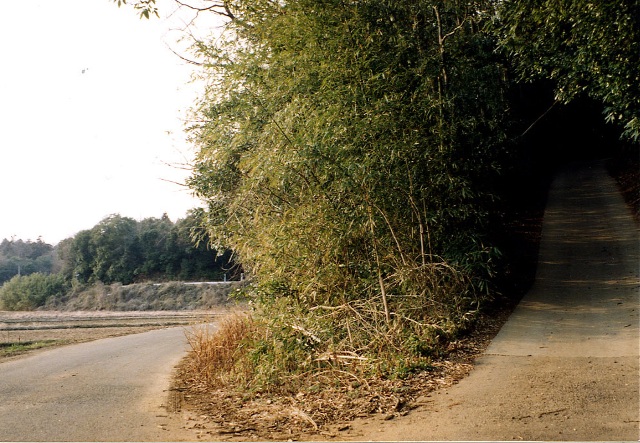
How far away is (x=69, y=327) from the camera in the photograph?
16.3m

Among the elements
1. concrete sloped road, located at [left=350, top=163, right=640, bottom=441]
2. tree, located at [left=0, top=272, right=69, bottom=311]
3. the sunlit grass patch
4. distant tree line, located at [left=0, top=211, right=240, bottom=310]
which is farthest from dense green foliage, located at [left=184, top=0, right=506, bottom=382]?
tree, located at [left=0, top=272, right=69, bottom=311]

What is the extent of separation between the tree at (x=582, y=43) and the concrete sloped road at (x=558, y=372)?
8.19 feet

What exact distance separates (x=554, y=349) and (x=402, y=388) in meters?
1.89

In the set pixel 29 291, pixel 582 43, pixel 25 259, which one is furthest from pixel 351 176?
pixel 25 259

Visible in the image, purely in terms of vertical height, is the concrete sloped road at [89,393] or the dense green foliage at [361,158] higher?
the dense green foliage at [361,158]

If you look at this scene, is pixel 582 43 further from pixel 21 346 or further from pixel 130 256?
pixel 130 256

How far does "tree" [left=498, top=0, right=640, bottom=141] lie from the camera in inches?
261

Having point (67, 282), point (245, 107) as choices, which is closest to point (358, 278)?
point (245, 107)

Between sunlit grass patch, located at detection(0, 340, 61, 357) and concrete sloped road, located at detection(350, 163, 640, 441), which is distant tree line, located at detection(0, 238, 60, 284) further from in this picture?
concrete sloped road, located at detection(350, 163, 640, 441)

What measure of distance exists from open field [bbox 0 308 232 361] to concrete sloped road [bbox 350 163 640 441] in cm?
404

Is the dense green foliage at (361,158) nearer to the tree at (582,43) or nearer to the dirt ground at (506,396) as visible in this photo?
the tree at (582,43)

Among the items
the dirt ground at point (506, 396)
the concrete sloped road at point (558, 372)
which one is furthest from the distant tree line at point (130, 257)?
the dirt ground at point (506, 396)

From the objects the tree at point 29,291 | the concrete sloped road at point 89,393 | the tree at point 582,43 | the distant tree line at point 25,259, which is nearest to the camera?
the concrete sloped road at point 89,393

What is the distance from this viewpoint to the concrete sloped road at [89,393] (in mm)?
5070
